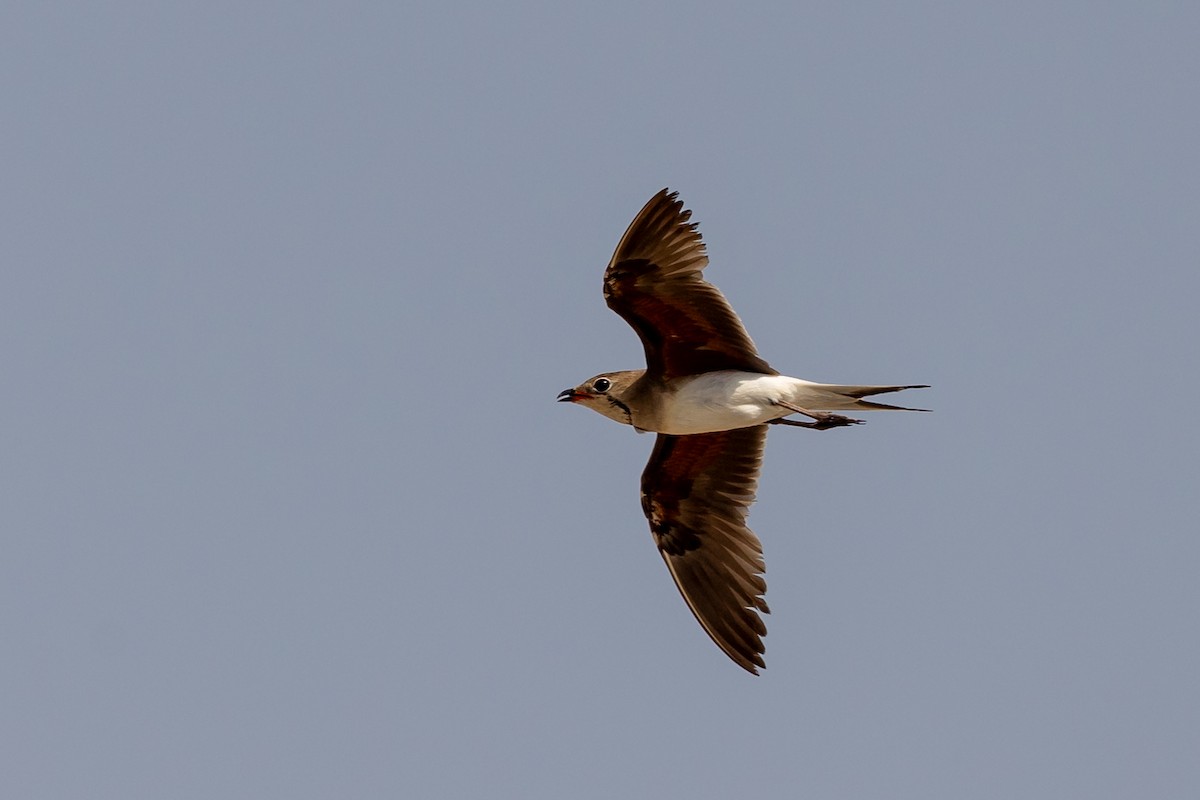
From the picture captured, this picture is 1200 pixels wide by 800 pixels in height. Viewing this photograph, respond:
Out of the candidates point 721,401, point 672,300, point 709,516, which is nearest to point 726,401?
point 721,401

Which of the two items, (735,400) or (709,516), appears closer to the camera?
(735,400)

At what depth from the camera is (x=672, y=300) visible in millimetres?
13820

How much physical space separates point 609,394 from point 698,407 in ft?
3.18

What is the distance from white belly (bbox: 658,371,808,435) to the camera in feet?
45.5

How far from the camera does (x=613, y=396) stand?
1455cm

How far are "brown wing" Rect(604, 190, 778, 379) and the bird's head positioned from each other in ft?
0.93

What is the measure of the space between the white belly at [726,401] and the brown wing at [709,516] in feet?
3.47

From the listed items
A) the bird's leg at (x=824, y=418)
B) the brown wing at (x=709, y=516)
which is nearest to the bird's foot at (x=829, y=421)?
the bird's leg at (x=824, y=418)

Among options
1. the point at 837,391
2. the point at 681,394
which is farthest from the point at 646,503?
the point at 837,391

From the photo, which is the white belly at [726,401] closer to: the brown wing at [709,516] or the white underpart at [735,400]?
A: the white underpart at [735,400]

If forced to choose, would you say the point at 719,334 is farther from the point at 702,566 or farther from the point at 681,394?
the point at 702,566

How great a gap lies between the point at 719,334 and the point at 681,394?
2.10 ft

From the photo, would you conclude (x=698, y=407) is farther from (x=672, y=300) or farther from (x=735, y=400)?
(x=672, y=300)

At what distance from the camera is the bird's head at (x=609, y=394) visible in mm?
14539
